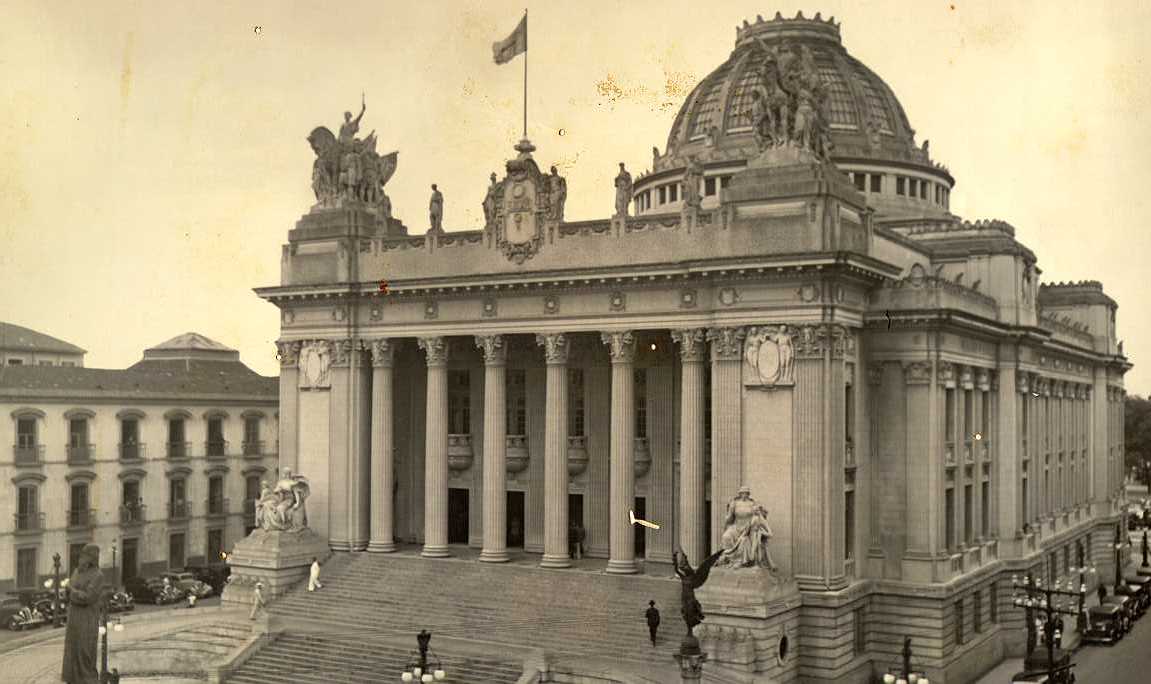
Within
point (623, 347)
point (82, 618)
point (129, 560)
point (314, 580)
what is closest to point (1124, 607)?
point (623, 347)

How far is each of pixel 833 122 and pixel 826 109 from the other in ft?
4.42

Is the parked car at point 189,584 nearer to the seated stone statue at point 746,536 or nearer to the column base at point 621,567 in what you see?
the column base at point 621,567

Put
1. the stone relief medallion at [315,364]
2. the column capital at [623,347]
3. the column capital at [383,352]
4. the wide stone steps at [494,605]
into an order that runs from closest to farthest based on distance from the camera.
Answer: the wide stone steps at [494,605], the column capital at [623,347], the column capital at [383,352], the stone relief medallion at [315,364]

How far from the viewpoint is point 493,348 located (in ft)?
164

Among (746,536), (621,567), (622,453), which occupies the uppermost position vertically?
(622,453)

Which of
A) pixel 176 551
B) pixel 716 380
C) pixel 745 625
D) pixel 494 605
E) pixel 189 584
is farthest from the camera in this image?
pixel 176 551

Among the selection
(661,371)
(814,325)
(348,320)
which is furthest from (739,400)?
(348,320)

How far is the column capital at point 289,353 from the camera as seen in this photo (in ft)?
180

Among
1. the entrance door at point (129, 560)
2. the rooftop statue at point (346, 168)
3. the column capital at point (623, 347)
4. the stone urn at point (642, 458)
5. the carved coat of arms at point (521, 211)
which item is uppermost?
the rooftop statue at point (346, 168)

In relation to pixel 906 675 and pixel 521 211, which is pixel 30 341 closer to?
pixel 521 211

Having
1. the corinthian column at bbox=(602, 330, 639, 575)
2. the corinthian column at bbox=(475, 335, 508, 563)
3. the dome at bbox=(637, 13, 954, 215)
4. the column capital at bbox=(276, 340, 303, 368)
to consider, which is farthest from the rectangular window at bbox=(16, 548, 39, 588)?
the dome at bbox=(637, 13, 954, 215)

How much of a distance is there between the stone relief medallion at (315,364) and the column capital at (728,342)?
18.3 metres

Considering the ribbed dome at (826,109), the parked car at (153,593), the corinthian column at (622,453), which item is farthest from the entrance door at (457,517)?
the ribbed dome at (826,109)

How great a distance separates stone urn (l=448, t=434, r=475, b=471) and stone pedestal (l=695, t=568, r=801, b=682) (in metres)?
16.9
